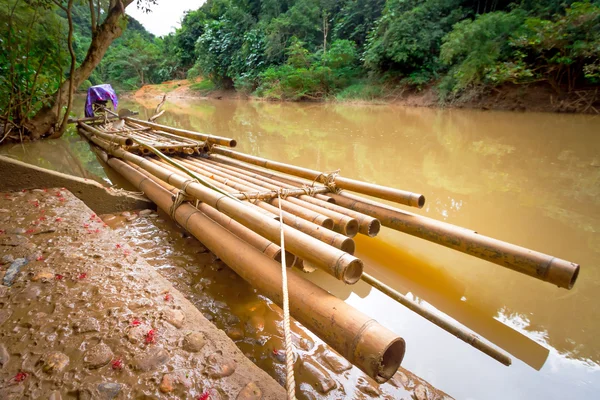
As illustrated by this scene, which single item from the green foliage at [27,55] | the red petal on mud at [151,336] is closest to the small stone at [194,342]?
the red petal on mud at [151,336]

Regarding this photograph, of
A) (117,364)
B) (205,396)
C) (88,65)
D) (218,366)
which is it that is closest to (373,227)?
(218,366)

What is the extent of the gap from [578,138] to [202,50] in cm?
2796

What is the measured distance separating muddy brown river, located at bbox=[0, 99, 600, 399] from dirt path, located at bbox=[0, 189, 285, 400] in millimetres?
328

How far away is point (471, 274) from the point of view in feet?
7.66

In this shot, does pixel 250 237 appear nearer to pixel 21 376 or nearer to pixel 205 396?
pixel 205 396

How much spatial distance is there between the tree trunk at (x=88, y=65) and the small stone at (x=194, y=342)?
259 inches

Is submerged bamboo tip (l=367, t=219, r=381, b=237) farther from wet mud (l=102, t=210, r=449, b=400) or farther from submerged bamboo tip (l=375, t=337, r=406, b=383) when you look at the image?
submerged bamboo tip (l=375, t=337, r=406, b=383)

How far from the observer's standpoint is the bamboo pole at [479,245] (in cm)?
165

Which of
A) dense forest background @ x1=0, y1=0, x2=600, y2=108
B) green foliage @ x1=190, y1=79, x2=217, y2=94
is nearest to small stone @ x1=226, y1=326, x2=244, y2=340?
dense forest background @ x1=0, y1=0, x2=600, y2=108

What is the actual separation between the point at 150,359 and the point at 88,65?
6.76 meters

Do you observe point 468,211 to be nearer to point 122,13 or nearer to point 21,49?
point 122,13

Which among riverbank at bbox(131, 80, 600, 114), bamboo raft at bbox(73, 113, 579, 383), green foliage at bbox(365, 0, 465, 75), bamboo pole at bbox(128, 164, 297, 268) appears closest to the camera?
bamboo raft at bbox(73, 113, 579, 383)

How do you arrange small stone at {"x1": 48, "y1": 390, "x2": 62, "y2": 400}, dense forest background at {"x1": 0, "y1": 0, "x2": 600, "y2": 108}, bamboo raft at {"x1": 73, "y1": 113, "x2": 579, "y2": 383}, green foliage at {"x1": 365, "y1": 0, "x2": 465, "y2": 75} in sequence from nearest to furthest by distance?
small stone at {"x1": 48, "y1": 390, "x2": 62, "y2": 400} → bamboo raft at {"x1": 73, "y1": 113, "x2": 579, "y2": 383} → dense forest background at {"x1": 0, "y1": 0, "x2": 600, "y2": 108} → green foliage at {"x1": 365, "y1": 0, "x2": 465, "y2": 75}

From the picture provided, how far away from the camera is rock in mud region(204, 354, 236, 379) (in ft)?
3.83
